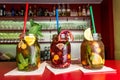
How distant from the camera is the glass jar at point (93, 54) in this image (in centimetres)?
87

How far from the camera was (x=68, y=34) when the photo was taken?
0.95 meters

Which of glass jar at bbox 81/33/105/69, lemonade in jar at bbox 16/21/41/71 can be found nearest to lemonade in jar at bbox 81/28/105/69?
glass jar at bbox 81/33/105/69

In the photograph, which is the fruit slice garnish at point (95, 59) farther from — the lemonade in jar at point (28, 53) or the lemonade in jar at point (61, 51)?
the lemonade in jar at point (28, 53)

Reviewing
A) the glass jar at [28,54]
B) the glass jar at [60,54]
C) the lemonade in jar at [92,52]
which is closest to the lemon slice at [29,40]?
the glass jar at [28,54]

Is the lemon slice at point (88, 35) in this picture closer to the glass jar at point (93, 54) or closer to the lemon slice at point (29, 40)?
the glass jar at point (93, 54)

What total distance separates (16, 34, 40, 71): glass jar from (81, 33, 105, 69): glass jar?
231 millimetres

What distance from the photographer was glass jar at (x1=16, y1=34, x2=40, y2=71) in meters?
0.83

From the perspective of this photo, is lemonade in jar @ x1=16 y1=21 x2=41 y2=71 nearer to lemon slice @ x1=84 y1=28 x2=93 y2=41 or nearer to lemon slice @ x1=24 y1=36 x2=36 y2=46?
lemon slice @ x1=24 y1=36 x2=36 y2=46

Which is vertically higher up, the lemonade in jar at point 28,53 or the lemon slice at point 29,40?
the lemon slice at point 29,40

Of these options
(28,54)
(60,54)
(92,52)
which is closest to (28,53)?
(28,54)

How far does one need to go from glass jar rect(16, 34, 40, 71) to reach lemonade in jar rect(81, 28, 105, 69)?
0.76 ft

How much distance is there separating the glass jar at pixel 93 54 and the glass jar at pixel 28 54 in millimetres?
231

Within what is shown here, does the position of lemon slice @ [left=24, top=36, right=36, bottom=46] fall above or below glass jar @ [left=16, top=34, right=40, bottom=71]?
above

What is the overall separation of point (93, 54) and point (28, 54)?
0.30m
